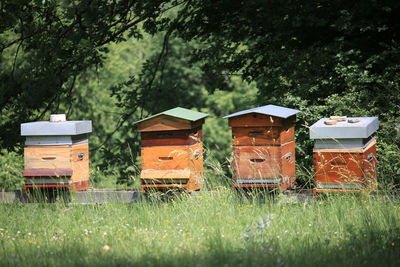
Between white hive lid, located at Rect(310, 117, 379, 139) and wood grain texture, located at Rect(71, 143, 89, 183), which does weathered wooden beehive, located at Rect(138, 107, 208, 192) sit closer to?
wood grain texture, located at Rect(71, 143, 89, 183)

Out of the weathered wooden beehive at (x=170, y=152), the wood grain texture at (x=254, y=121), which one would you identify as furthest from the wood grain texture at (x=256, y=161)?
the weathered wooden beehive at (x=170, y=152)

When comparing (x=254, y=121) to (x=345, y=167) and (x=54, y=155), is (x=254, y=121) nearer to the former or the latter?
(x=345, y=167)

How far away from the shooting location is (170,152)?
5734 mm

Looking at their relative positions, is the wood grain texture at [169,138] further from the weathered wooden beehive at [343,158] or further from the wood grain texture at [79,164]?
the weathered wooden beehive at [343,158]

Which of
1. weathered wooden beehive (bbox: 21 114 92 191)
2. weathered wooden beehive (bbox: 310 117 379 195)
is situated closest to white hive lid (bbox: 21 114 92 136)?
weathered wooden beehive (bbox: 21 114 92 191)

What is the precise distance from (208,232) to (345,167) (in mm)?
1570

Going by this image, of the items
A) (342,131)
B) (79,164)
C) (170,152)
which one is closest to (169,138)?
(170,152)

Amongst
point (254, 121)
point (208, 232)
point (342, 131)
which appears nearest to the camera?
point (208, 232)

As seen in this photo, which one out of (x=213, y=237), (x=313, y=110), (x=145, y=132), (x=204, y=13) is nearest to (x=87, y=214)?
(x=145, y=132)

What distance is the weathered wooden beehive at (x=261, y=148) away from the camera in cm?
544

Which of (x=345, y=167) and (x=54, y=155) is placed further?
(x=54, y=155)

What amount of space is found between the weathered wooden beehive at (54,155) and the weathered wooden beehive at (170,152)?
854 millimetres

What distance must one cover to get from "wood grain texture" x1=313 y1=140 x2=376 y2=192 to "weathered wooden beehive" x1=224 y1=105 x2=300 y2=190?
0.41 meters

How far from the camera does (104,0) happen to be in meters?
9.52
